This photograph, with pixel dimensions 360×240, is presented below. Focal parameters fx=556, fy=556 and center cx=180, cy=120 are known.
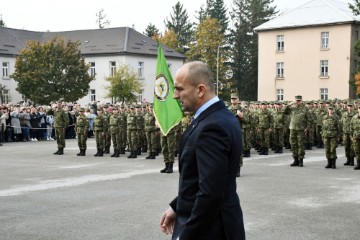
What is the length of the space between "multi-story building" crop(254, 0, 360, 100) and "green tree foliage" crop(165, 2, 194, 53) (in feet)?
118

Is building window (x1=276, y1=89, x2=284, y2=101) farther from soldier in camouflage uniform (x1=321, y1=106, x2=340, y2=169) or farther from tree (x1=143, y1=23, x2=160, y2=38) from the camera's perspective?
soldier in camouflage uniform (x1=321, y1=106, x2=340, y2=169)

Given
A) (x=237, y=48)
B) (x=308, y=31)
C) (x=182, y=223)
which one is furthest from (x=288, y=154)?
(x=237, y=48)

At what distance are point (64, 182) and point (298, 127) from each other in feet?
24.6

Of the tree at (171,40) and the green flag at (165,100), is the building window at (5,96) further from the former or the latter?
the green flag at (165,100)

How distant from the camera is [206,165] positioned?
11.3ft

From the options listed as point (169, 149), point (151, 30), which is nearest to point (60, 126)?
point (169, 149)

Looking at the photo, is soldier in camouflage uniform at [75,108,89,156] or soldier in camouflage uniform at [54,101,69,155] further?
soldier in camouflage uniform at [54,101,69,155]

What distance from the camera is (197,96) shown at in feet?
12.0

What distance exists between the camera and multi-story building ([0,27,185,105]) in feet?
200

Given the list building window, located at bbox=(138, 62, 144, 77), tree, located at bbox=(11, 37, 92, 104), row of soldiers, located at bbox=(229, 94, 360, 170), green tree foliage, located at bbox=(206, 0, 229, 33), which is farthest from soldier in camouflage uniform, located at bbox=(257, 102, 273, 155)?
green tree foliage, located at bbox=(206, 0, 229, 33)

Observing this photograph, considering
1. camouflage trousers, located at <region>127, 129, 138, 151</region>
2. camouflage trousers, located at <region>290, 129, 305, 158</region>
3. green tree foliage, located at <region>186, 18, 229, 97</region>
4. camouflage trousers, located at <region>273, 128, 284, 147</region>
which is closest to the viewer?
camouflage trousers, located at <region>290, 129, 305, 158</region>

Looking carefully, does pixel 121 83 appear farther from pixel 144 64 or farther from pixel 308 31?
pixel 308 31

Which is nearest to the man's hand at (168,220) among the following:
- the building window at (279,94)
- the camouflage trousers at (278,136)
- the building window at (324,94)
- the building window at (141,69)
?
the camouflage trousers at (278,136)

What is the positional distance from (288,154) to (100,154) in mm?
7320
